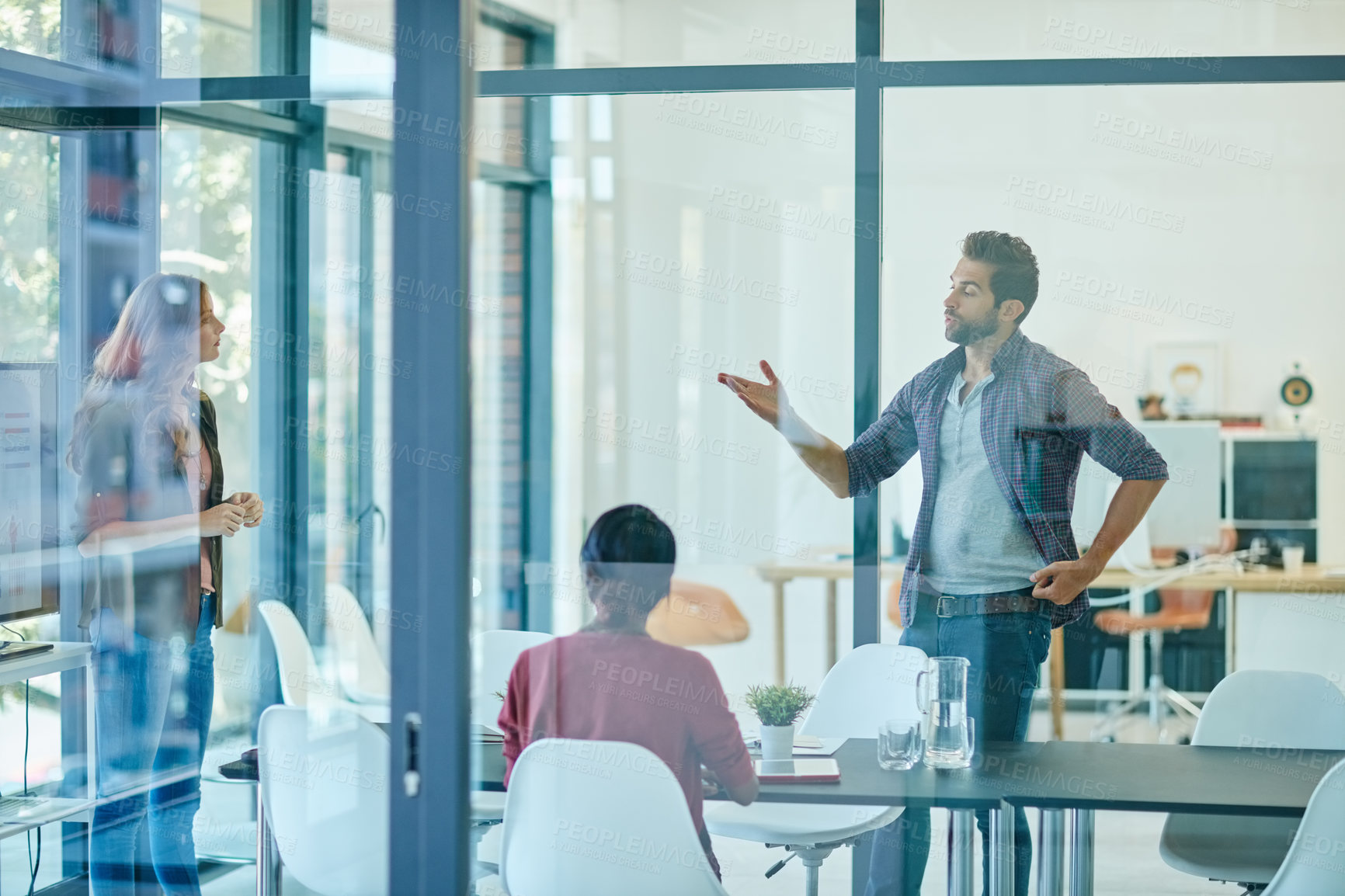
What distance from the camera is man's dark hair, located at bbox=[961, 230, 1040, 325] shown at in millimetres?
2906

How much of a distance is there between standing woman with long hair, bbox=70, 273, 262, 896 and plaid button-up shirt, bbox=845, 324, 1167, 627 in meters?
1.46

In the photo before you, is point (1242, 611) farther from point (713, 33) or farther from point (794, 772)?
point (713, 33)

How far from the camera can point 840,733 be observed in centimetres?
256

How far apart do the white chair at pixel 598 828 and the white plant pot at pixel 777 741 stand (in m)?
0.34

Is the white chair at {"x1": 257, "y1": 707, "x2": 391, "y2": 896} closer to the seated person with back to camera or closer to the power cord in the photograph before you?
the seated person with back to camera

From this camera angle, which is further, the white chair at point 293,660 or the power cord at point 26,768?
the power cord at point 26,768

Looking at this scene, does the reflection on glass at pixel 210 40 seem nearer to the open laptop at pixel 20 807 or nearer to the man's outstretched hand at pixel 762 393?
the man's outstretched hand at pixel 762 393

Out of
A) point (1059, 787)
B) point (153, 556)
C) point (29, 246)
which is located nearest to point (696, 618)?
point (1059, 787)

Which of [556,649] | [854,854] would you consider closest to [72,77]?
[556,649]

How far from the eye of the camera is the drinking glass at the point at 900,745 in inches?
91.9

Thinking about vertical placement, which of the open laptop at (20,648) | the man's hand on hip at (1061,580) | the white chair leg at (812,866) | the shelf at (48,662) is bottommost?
the white chair leg at (812,866)

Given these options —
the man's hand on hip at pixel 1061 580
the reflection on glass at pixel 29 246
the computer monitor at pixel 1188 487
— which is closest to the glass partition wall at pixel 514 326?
the reflection on glass at pixel 29 246

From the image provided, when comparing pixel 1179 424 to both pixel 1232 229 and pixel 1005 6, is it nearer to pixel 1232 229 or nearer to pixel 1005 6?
pixel 1232 229

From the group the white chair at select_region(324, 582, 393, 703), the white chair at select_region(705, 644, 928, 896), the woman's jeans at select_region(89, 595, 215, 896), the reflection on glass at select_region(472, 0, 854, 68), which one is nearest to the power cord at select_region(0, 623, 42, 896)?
the woman's jeans at select_region(89, 595, 215, 896)
